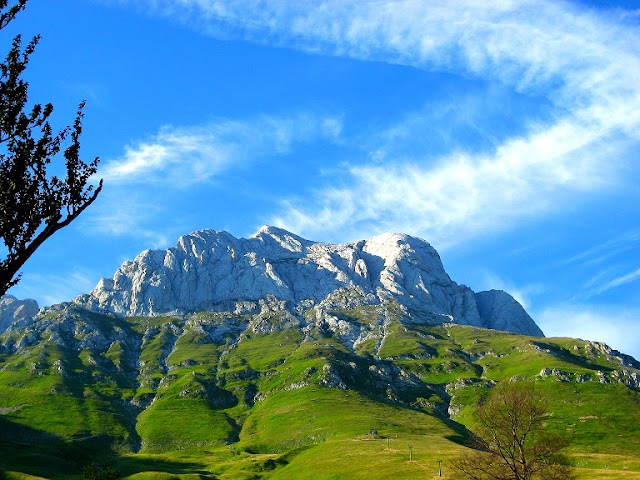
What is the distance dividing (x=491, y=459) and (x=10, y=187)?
243ft

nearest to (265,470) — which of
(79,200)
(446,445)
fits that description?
(446,445)

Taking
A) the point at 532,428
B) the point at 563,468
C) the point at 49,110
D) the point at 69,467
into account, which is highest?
the point at 49,110

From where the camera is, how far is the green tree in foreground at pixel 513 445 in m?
76.5

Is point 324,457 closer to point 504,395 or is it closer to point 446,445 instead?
point 446,445

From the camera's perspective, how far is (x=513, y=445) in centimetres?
8038

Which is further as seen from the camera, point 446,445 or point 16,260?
point 446,445

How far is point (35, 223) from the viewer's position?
26.8 m

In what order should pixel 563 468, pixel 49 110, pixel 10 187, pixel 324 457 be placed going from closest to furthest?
pixel 10 187, pixel 49 110, pixel 563 468, pixel 324 457

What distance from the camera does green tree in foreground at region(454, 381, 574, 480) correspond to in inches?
3012

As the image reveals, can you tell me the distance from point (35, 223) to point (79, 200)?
244 cm

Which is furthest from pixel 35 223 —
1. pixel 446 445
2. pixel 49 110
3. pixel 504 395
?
pixel 446 445

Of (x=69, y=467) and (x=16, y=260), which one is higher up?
(x=16, y=260)

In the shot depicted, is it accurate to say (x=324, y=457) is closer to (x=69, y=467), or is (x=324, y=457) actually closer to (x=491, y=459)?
(x=69, y=467)

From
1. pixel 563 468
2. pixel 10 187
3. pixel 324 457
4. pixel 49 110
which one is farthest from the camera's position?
pixel 324 457
